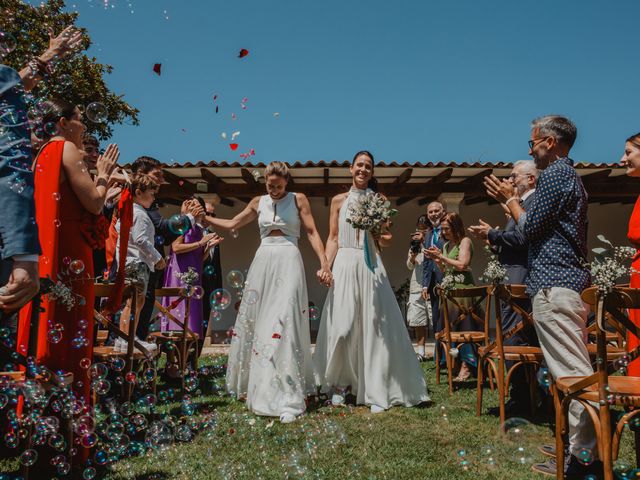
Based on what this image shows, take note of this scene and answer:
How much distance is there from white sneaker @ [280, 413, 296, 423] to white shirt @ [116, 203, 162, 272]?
187cm

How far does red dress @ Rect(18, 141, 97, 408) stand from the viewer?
262 centimetres

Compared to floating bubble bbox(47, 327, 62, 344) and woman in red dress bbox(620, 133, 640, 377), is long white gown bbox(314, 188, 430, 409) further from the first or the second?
floating bubble bbox(47, 327, 62, 344)

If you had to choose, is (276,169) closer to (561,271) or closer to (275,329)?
(275,329)

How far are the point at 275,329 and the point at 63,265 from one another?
1.99m

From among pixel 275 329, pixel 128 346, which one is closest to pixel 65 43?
pixel 128 346

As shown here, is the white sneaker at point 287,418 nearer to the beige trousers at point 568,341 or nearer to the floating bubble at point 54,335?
the floating bubble at point 54,335

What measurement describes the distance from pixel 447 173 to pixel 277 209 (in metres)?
6.28

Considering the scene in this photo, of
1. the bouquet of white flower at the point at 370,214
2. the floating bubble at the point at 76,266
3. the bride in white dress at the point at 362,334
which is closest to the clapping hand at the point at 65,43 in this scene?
the floating bubble at the point at 76,266

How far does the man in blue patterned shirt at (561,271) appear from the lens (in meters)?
2.73

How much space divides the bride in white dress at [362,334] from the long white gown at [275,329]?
0.27 m

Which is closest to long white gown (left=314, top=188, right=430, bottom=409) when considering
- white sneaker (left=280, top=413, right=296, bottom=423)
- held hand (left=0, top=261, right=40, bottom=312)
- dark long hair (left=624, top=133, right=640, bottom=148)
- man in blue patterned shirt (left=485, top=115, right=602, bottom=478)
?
white sneaker (left=280, top=413, right=296, bottom=423)

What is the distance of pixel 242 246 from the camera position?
1256 cm

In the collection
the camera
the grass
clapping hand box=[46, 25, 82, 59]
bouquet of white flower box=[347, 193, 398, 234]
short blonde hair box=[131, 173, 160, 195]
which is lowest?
the grass

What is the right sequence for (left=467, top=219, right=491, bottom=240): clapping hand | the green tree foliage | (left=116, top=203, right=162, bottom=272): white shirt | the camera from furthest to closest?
the green tree foliage < the camera < (left=116, top=203, right=162, bottom=272): white shirt < (left=467, top=219, right=491, bottom=240): clapping hand
